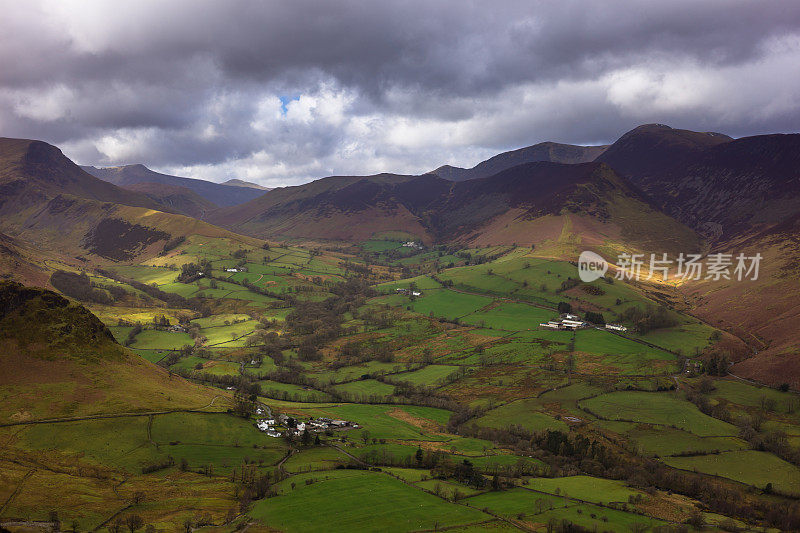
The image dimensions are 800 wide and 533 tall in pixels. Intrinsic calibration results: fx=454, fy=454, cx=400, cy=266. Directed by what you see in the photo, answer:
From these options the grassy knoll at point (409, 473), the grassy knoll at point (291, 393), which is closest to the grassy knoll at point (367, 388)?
the grassy knoll at point (291, 393)

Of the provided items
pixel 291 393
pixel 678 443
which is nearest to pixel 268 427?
pixel 291 393

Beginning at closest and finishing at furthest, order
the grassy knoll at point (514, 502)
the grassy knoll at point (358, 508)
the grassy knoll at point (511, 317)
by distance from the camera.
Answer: the grassy knoll at point (358, 508), the grassy knoll at point (514, 502), the grassy knoll at point (511, 317)

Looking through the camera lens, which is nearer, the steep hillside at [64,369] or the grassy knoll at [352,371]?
the steep hillside at [64,369]

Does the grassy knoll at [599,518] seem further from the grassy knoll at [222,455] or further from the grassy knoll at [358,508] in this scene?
the grassy knoll at [222,455]

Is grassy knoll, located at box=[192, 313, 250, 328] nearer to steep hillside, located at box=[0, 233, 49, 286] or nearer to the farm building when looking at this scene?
steep hillside, located at box=[0, 233, 49, 286]

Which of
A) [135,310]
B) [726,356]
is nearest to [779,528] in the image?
[726,356]
